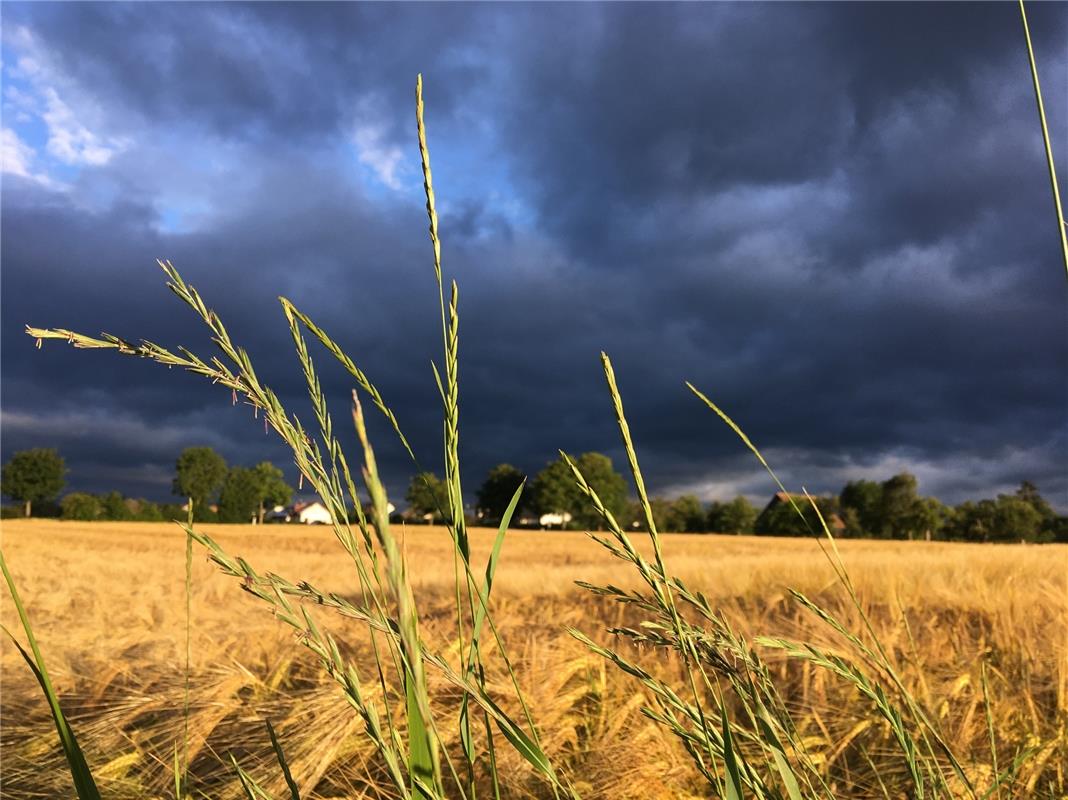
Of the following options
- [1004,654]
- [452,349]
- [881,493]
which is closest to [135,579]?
[1004,654]

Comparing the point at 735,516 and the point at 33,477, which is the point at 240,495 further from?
the point at 735,516

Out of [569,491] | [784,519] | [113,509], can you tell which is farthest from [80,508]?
[784,519]

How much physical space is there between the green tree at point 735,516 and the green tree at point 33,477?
74.1 metres

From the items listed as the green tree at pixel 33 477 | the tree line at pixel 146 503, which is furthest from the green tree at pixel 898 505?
the green tree at pixel 33 477

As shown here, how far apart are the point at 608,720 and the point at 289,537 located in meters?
42.1

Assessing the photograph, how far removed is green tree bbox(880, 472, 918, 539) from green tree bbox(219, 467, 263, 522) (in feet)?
200

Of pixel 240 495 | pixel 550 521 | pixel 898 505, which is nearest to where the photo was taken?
pixel 898 505

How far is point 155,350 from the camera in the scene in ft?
2.79

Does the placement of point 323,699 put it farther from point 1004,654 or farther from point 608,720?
point 1004,654

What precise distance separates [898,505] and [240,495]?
6336cm

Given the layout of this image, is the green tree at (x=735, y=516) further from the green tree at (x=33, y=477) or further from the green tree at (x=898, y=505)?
the green tree at (x=33, y=477)

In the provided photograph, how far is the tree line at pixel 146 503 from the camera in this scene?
69.4 metres

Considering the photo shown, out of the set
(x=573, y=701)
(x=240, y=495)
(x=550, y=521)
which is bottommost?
(x=573, y=701)

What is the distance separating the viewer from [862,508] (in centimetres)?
6644
